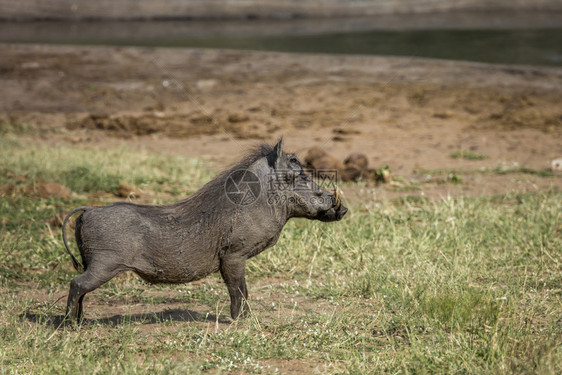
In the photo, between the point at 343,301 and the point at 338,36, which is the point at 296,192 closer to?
the point at 343,301

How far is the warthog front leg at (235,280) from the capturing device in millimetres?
4465

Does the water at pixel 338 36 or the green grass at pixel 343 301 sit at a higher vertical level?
the water at pixel 338 36

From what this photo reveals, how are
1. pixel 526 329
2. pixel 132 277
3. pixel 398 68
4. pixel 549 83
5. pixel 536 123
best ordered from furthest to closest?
1. pixel 398 68
2. pixel 549 83
3. pixel 536 123
4. pixel 132 277
5. pixel 526 329

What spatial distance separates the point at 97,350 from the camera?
13.0 feet

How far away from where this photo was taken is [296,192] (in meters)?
4.59

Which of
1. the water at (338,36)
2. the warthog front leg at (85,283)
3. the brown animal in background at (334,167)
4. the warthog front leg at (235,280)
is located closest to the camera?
the warthog front leg at (85,283)

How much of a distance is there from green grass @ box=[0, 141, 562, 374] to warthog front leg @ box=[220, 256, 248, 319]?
0.34 feet

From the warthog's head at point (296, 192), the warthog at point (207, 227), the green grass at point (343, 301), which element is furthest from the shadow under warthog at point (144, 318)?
the warthog's head at point (296, 192)

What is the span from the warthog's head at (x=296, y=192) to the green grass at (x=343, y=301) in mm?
659

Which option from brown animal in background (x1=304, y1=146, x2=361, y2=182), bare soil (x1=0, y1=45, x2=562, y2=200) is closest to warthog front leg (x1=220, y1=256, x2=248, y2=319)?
brown animal in background (x1=304, y1=146, x2=361, y2=182)

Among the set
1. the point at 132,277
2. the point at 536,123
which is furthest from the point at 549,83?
the point at 132,277

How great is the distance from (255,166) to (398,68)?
385 inches

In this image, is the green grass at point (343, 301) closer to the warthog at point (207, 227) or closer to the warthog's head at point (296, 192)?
the warthog at point (207, 227)

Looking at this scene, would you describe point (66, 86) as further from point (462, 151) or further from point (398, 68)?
point (462, 151)
